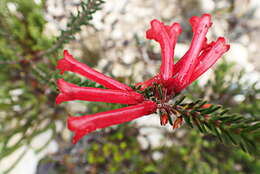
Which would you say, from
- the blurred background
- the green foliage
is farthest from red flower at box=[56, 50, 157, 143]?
the green foliage

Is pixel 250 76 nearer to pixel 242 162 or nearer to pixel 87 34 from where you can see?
pixel 242 162

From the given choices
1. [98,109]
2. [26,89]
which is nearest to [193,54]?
[98,109]

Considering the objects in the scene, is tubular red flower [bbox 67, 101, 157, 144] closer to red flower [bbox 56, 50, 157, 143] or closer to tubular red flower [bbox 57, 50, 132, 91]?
red flower [bbox 56, 50, 157, 143]

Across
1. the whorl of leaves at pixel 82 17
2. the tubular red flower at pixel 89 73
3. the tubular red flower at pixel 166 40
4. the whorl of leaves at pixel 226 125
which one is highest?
the whorl of leaves at pixel 82 17

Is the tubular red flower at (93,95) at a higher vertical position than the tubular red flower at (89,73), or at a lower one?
lower

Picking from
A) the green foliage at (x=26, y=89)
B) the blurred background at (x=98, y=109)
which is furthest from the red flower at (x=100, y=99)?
the green foliage at (x=26, y=89)

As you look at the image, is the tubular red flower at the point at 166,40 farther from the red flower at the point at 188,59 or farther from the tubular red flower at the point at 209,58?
the tubular red flower at the point at 209,58
